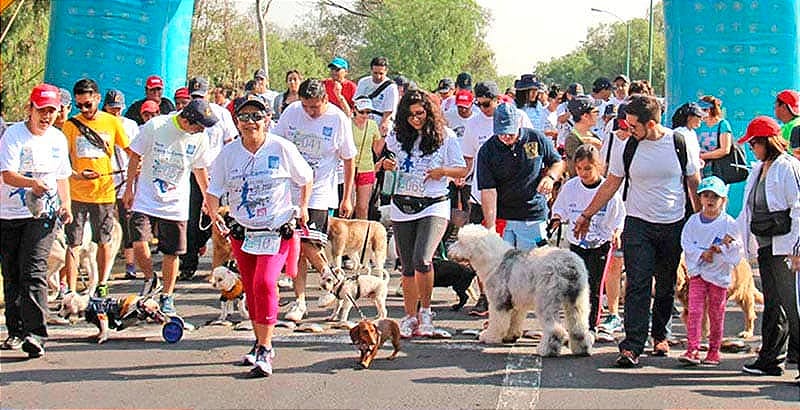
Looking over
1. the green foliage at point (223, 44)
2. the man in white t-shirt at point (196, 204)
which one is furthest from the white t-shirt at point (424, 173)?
the green foliage at point (223, 44)

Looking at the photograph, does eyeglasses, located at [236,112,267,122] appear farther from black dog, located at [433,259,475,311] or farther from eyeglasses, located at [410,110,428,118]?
black dog, located at [433,259,475,311]

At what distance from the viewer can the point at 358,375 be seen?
7.16 metres

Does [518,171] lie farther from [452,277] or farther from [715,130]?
[715,130]

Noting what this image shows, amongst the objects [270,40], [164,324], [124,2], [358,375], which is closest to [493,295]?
[358,375]

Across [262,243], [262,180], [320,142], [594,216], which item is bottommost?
[262,243]

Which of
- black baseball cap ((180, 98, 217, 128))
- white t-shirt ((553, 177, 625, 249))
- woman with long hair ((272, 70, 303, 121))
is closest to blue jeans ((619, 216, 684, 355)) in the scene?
white t-shirt ((553, 177, 625, 249))

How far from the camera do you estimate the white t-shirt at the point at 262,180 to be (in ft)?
23.7

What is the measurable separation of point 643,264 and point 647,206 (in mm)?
423

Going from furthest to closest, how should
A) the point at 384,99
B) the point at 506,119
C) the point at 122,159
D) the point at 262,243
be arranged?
the point at 384,99
the point at 122,159
the point at 506,119
the point at 262,243

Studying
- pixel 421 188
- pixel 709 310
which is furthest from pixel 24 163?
pixel 709 310

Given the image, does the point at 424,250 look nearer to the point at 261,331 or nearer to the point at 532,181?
the point at 532,181

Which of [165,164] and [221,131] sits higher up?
[221,131]

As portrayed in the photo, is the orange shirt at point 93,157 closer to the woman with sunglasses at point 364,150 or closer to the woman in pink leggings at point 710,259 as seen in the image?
the woman with sunglasses at point 364,150

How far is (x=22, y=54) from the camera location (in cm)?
3169
